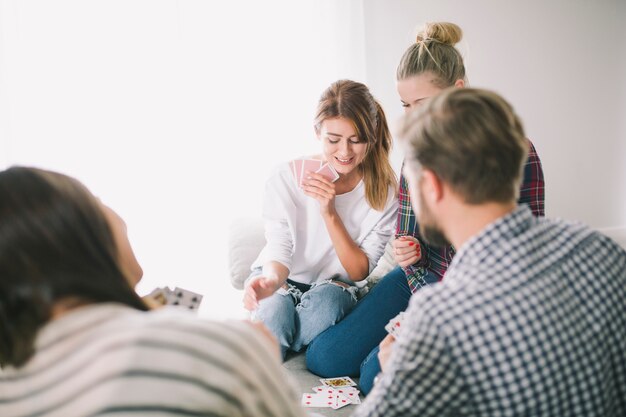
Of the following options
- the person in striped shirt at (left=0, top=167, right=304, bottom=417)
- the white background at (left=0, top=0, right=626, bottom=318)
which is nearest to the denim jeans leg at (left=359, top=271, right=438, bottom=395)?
the person in striped shirt at (left=0, top=167, right=304, bottom=417)

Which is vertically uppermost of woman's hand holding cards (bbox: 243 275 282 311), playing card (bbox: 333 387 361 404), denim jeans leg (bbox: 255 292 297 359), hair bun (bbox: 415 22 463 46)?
hair bun (bbox: 415 22 463 46)

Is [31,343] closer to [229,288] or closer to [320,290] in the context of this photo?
[320,290]

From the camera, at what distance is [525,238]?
0.95 m

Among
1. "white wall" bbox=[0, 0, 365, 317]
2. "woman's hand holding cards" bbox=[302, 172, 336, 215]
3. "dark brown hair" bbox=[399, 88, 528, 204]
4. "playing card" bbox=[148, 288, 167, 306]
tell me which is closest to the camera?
"dark brown hair" bbox=[399, 88, 528, 204]

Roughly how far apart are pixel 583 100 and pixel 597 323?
408cm

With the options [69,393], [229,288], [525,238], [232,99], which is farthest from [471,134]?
[229,288]

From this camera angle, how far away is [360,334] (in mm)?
2014

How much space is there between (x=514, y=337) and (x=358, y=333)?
47.0 inches

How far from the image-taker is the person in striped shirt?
0.72m

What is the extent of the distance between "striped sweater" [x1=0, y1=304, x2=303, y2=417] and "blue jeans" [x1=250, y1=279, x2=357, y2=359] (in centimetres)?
120

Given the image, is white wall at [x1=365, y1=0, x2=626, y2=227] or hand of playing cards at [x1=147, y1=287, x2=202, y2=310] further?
white wall at [x1=365, y1=0, x2=626, y2=227]

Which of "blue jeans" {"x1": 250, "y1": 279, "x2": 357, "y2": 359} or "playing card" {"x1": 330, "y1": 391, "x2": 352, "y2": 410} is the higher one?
"blue jeans" {"x1": 250, "y1": 279, "x2": 357, "y2": 359}

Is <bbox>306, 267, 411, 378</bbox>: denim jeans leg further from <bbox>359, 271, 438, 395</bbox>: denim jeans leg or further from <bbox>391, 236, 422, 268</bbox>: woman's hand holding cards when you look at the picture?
<bbox>391, 236, 422, 268</bbox>: woman's hand holding cards

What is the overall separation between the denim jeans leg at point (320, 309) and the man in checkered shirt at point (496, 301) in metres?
1.05
